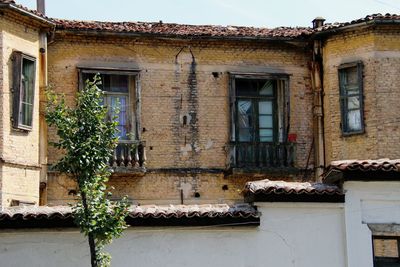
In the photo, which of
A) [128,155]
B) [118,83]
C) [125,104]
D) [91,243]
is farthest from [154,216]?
[118,83]

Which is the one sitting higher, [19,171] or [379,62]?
[379,62]

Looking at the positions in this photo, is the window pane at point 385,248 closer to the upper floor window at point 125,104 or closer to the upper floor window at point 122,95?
the upper floor window at point 125,104

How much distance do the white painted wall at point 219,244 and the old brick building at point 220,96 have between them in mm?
6421

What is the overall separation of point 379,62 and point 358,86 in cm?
76

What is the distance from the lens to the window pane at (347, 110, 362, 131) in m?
21.4

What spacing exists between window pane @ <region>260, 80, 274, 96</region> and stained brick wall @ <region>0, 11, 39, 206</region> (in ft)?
19.4

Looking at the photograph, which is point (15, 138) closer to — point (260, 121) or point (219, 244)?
point (260, 121)

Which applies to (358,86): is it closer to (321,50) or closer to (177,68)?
(321,50)

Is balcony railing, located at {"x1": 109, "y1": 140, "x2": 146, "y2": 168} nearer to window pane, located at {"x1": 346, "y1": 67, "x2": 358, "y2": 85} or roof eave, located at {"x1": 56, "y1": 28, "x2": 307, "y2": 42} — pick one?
roof eave, located at {"x1": 56, "y1": 28, "x2": 307, "y2": 42}

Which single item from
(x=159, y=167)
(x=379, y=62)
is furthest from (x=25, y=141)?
(x=379, y=62)

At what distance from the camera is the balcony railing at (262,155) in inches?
862

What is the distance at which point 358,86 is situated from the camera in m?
21.4

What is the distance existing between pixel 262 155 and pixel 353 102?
2.61 metres

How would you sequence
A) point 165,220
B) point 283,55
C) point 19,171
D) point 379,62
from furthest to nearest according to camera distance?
1. point 283,55
2. point 379,62
3. point 19,171
4. point 165,220
